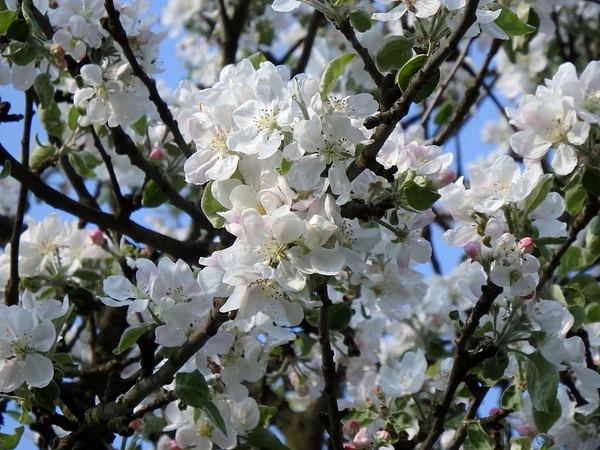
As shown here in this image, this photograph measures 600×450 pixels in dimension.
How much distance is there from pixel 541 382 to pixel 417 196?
0.54 m

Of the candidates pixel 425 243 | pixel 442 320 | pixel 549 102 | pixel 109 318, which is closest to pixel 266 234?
pixel 425 243

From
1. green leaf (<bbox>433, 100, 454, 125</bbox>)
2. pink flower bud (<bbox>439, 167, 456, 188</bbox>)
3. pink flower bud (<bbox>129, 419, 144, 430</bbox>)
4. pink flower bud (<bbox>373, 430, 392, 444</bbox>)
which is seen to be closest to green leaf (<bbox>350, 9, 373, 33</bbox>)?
pink flower bud (<bbox>439, 167, 456, 188</bbox>)

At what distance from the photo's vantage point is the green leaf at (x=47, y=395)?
65.4 inches

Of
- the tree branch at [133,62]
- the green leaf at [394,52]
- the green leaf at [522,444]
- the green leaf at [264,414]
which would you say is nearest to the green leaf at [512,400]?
the green leaf at [522,444]

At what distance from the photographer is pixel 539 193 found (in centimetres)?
164

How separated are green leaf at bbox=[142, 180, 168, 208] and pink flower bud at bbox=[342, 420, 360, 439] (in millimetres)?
866

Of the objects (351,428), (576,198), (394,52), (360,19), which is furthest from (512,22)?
(351,428)

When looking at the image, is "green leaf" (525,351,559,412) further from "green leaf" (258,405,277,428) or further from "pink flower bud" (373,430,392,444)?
"green leaf" (258,405,277,428)

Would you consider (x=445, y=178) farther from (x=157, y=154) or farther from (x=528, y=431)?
(x=157, y=154)

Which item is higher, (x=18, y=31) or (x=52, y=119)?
(x=52, y=119)

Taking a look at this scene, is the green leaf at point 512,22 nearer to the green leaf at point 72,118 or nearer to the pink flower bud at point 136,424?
the green leaf at point 72,118

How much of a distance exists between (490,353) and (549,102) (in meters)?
0.57

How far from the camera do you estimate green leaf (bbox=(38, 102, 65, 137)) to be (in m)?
2.39

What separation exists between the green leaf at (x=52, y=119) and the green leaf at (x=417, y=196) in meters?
1.35
